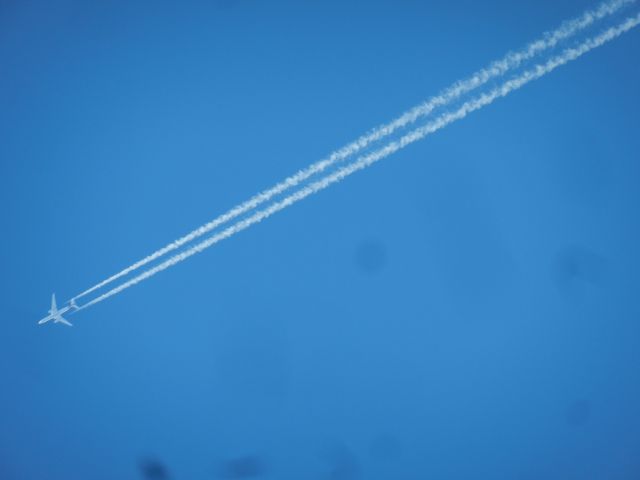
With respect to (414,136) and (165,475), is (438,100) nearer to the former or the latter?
(414,136)

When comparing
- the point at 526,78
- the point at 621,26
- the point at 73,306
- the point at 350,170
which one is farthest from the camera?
the point at 73,306

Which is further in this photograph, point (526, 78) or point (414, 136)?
point (414, 136)

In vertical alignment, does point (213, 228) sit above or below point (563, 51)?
above

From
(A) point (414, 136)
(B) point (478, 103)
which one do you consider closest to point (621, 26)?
(B) point (478, 103)

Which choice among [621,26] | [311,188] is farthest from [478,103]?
[311,188]

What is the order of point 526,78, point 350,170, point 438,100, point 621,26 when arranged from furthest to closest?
point 350,170 < point 438,100 < point 526,78 < point 621,26

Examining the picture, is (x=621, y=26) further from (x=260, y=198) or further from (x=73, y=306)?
(x=73, y=306)

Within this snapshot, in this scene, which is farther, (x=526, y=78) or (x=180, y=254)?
(x=180, y=254)

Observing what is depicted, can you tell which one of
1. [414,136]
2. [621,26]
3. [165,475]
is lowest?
[165,475]

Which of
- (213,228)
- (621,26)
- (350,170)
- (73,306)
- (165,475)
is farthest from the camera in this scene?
(165,475)
